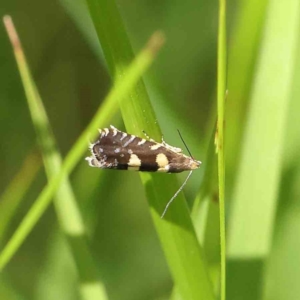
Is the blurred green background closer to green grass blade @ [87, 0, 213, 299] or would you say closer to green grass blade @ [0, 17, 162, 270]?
green grass blade @ [87, 0, 213, 299]

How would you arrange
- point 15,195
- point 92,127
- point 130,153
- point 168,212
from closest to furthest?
point 92,127, point 168,212, point 130,153, point 15,195

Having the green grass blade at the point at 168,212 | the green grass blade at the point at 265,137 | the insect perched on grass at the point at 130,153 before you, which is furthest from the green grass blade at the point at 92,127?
the green grass blade at the point at 265,137

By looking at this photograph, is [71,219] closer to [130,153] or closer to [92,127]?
[130,153]

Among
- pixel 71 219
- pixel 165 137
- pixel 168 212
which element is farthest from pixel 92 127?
pixel 165 137

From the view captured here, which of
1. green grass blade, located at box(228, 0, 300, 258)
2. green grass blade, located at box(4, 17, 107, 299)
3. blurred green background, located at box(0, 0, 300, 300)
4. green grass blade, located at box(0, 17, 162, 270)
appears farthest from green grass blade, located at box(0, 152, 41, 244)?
green grass blade, located at box(228, 0, 300, 258)

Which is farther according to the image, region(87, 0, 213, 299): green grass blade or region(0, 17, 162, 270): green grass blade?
region(87, 0, 213, 299): green grass blade

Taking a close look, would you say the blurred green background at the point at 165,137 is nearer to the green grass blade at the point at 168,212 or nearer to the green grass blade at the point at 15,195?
the green grass blade at the point at 15,195
